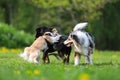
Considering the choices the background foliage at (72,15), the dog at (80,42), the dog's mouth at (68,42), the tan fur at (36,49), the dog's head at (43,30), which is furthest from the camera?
the background foliage at (72,15)

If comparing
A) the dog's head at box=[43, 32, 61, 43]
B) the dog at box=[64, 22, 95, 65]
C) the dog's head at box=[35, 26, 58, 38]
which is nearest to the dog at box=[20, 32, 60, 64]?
the dog's head at box=[43, 32, 61, 43]

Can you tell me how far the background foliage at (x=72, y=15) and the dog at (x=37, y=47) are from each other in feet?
49.8

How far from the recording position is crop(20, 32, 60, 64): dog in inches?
553

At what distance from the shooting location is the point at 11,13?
4216 centimetres

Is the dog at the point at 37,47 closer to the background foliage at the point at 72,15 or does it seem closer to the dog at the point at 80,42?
the dog at the point at 80,42

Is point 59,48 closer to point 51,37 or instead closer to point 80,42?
point 51,37

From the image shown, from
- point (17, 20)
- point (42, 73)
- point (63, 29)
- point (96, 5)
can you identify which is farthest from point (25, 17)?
point (42, 73)

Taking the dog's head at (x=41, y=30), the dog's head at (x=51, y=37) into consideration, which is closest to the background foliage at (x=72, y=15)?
the dog's head at (x=41, y=30)

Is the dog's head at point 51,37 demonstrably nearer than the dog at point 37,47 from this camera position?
No

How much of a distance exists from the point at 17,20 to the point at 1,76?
33.6 meters

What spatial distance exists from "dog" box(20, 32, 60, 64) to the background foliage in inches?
597

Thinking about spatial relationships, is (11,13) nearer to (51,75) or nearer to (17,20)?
(17,20)

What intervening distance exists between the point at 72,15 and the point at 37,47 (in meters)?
19.9

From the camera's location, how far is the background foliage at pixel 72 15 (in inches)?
1216
